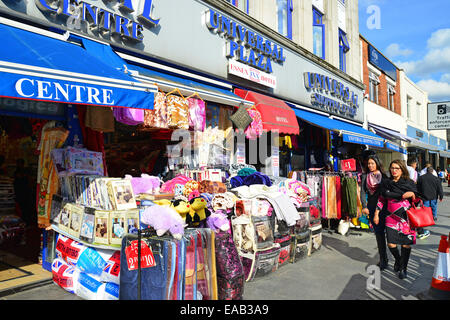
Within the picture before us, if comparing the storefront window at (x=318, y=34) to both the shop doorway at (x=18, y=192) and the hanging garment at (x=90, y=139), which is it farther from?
the shop doorway at (x=18, y=192)

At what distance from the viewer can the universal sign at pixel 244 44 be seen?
7.65m

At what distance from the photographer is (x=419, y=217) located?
4816 millimetres

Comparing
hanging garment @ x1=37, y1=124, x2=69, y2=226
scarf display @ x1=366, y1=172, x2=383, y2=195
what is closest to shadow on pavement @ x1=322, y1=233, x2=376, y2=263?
scarf display @ x1=366, y1=172, x2=383, y2=195

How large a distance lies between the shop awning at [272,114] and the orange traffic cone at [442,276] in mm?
4954

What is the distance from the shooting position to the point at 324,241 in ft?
23.9

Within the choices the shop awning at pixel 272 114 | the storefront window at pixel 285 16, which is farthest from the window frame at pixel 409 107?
the shop awning at pixel 272 114

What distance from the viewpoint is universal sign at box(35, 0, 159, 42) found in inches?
185

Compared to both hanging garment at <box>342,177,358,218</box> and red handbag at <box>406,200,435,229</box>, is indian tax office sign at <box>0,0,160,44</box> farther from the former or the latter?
hanging garment at <box>342,177,358,218</box>

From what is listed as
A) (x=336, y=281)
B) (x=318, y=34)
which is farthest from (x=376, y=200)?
(x=318, y=34)

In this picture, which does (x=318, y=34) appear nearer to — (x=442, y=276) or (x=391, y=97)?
(x=391, y=97)

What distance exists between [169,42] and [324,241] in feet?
18.4

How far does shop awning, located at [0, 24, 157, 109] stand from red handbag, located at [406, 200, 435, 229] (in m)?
4.27

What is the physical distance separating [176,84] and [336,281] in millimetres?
4340
